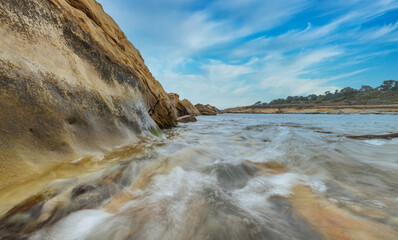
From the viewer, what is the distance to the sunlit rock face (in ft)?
6.14

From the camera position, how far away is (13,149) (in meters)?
1.77

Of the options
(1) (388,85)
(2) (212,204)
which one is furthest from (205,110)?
(1) (388,85)

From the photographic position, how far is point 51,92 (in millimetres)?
2404

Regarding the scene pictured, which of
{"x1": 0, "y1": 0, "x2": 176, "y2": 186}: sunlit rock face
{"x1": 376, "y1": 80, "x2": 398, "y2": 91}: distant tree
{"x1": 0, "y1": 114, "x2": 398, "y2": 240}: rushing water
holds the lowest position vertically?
{"x1": 0, "y1": 114, "x2": 398, "y2": 240}: rushing water

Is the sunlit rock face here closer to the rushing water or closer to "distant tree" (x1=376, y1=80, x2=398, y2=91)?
the rushing water

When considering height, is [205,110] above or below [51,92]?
above

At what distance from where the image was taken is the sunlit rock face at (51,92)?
187 cm

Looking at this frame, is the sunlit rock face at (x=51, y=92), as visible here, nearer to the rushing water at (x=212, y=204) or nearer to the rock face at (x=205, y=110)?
the rushing water at (x=212, y=204)

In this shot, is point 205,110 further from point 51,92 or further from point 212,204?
point 212,204

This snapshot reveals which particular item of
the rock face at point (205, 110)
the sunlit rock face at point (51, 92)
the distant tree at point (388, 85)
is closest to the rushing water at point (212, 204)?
the sunlit rock face at point (51, 92)

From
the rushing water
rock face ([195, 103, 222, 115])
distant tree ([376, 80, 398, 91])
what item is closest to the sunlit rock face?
the rushing water

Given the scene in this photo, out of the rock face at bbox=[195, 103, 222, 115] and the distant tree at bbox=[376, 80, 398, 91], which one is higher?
the distant tree at bbox=[376, 80, 398, 91]

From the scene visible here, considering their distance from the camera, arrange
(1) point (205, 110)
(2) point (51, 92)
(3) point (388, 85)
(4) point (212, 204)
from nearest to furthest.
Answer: (4) point (212, 204) → (2) point (51, 92) → (1) point (205, 110) → (3) point (388, 85)

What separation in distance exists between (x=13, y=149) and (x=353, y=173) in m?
4.79
